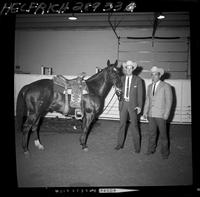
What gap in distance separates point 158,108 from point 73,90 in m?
0.88

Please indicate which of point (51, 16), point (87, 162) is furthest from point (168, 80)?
point (51, 16)

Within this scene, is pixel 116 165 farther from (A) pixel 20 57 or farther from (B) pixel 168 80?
(A) pixel 20 57

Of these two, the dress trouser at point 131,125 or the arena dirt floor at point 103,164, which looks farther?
the dress trouser at point 131,125

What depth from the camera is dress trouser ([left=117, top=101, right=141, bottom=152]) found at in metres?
1.86

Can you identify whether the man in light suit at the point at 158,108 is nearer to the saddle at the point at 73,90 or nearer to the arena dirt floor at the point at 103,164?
the arena dirt floor at the point at 103,164

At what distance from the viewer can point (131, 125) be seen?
1887mm

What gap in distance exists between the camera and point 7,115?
1812 millimetres

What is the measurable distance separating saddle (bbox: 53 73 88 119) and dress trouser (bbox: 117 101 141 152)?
1.40 feet

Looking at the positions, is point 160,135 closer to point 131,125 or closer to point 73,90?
point 131,125

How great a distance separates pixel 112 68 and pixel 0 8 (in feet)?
3.91

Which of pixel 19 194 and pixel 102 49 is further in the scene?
pixel 102 49

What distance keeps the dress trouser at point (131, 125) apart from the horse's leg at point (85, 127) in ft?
1.07

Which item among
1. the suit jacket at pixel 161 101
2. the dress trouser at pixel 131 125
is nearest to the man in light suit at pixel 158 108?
the suit jacket at pixel 161 101

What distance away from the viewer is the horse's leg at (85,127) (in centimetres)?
189
